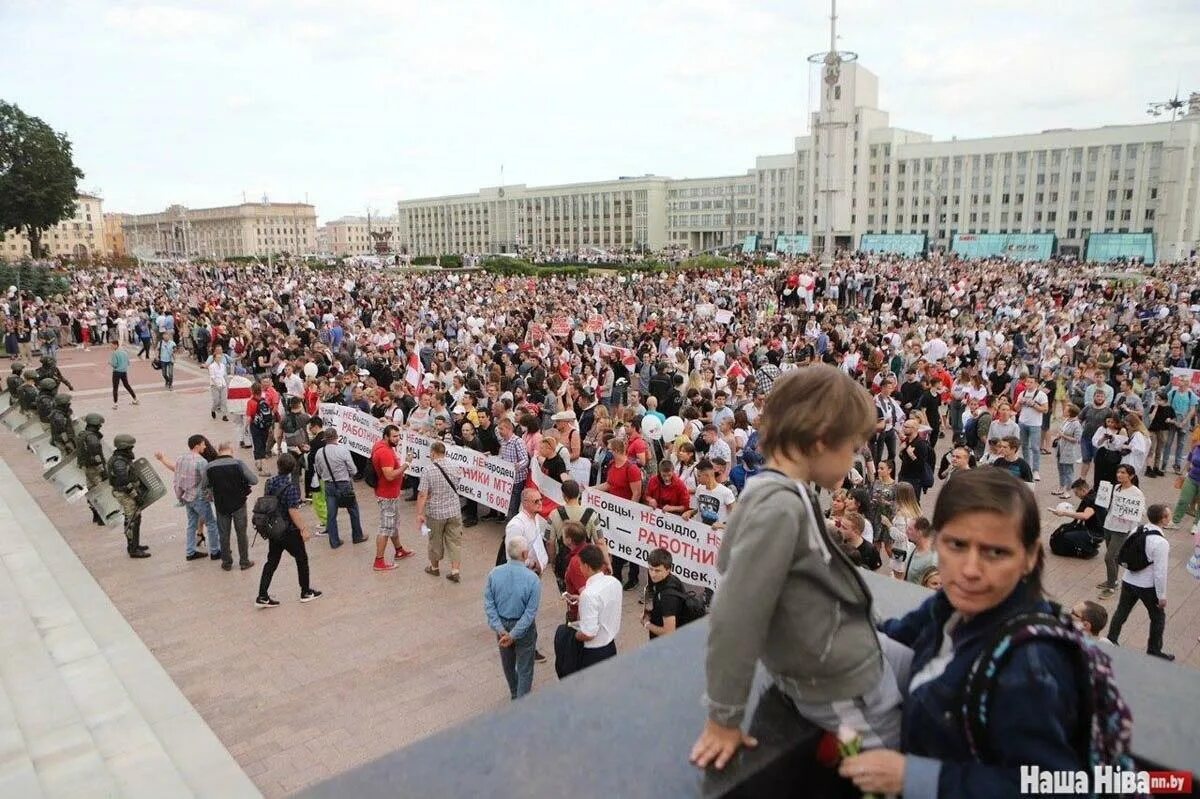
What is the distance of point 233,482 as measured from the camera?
371 inches

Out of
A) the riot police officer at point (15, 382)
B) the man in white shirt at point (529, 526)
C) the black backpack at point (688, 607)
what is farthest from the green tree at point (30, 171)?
the black backpack at point (688, 607)

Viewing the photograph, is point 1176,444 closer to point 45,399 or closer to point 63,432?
point 63,432

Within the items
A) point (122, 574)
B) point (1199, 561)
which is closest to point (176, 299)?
point (122, 574)

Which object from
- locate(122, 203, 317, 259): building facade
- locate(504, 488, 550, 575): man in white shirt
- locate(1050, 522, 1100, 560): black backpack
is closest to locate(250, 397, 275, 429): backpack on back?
locate(504, 488, 550, 575): man in white shirt

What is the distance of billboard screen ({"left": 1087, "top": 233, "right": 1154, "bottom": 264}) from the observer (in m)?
53.6

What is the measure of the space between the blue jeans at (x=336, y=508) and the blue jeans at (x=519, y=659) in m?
4.65

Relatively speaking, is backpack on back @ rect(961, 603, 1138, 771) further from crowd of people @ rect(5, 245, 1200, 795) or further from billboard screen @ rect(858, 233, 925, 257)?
billboard screen @ rect(858, 233, 925, 257)

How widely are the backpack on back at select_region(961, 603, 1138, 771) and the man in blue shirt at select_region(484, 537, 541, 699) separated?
15.8ft

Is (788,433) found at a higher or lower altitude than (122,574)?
higher

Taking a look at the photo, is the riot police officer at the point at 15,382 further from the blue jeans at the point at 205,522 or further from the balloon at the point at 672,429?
the balloon at the point at 672,429

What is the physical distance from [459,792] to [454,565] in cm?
790

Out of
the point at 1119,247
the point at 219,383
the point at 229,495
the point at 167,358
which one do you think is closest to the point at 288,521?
the point at 229,495

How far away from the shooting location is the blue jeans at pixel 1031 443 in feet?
40.0

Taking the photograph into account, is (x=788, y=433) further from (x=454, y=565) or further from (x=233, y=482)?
(x=233, y=482)
